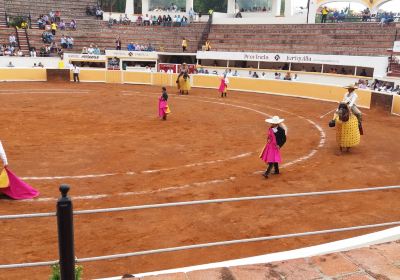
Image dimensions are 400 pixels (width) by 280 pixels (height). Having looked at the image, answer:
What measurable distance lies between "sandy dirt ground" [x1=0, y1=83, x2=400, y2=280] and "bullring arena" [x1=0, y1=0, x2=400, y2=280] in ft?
0.11

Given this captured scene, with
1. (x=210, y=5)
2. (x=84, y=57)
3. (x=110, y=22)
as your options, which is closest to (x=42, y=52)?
(x=84, y=57)

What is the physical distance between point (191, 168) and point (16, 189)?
3.88m

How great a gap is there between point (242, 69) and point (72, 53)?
13.1m

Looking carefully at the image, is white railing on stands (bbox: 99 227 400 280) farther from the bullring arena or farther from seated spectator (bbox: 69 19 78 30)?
seated spectator (bbox: 69 19 78 30)

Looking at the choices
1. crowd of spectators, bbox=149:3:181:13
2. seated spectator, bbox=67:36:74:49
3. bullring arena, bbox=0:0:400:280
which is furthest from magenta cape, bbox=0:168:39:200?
crowd of spectators, bbox=149:3:181:13

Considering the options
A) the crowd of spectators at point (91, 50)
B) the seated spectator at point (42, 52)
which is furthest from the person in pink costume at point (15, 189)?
the crowd of spectators at point (91, 50)

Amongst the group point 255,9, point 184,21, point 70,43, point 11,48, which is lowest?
point 11,48

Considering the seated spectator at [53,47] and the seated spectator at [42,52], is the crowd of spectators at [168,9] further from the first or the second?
the seated spectator at [42,52]

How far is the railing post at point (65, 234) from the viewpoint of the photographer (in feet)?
9.89

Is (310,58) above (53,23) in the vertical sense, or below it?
below

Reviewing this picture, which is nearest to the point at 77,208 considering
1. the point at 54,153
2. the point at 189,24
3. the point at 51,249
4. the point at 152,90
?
the point at 51,249

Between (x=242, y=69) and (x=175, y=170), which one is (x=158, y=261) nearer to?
(x=175, y=170)

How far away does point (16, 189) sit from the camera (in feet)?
25.9

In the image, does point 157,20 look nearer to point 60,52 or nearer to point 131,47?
point 131,47
